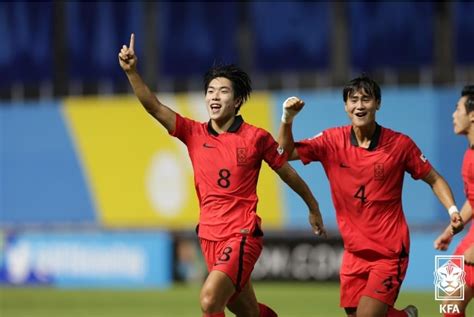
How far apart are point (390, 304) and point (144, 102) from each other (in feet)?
8.28

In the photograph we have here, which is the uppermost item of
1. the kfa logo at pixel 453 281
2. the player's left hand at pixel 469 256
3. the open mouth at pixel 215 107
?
the open mouth at pixel 215 107

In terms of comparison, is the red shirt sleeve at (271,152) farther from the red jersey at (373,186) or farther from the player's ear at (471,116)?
the player's ear at (471,116)

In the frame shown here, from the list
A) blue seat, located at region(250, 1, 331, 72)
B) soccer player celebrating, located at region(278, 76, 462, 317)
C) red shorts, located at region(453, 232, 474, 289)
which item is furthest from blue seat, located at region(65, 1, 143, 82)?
soccer player celebrating, located at region(278, 76, 462, 317)

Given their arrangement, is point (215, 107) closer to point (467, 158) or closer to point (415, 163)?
point (415, 163)

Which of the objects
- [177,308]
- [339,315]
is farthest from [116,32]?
[339,315]

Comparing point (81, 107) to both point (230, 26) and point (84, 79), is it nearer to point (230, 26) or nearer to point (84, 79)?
point (84, 79)

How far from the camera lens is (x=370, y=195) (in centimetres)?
1127

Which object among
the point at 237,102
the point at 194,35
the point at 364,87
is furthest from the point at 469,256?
the point at 194,35

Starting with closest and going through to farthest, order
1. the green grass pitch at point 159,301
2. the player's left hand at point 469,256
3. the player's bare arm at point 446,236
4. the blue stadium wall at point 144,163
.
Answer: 1. the player's left hand at point 469,256
2. the player's bare arm at point 446,236
3. the green grass pitch at point 159,301
4. the blue stadium wall at point 144,163

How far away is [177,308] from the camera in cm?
1908

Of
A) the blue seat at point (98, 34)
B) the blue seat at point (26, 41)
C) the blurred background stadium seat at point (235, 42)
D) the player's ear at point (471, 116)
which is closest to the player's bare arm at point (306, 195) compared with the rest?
the player's ear at point (471, 116)

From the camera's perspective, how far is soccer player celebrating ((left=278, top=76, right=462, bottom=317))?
1123 centimetres

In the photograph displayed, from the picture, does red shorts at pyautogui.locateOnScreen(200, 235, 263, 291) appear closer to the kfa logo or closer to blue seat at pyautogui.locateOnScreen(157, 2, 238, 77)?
the kfa logo

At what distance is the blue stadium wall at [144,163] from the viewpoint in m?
22.8
